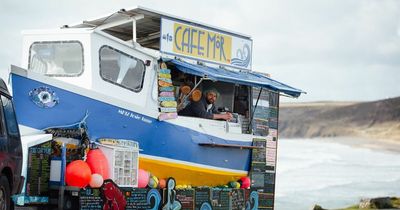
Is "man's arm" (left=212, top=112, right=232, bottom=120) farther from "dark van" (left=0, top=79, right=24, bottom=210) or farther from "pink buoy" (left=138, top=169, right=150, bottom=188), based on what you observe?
"dark van" (left=0, top=79, right=24, bottom=210)

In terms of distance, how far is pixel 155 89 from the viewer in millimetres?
15250

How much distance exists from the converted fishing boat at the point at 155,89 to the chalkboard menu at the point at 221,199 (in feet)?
0.91

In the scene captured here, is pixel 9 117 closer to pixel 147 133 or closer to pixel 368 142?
pixel 147 133

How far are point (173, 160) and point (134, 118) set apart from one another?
1224 millimetres

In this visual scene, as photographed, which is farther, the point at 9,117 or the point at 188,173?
the point at 188,173

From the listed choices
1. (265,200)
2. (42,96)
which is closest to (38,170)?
(42,96)

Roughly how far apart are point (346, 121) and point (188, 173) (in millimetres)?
69948

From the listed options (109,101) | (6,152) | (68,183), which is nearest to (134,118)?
(109,101)

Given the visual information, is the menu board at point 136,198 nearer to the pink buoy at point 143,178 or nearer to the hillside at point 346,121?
the pink buoy at point 143,178

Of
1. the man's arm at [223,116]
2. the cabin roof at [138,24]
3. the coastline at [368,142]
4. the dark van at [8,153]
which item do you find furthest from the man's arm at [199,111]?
the coastline at [368,142]

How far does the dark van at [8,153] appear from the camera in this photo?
1109 cm

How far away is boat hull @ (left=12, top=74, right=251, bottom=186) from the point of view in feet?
43.3

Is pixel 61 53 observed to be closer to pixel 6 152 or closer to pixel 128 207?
pixel 128 207

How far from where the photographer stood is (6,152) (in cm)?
1112
